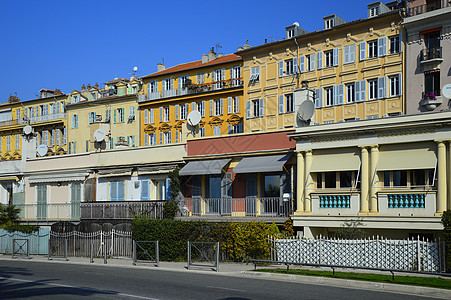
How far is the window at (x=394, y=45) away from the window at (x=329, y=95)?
233 inches

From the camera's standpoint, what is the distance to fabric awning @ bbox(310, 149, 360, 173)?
80.2 feet

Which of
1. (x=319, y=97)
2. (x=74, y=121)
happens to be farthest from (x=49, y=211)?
(x=74, y=121)

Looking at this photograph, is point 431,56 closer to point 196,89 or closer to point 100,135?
point 100,135

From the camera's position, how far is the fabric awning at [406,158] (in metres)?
22.3

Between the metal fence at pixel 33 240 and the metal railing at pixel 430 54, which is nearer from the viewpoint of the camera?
the metal fence at pixel 33 240

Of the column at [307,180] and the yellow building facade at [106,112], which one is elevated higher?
the yellow building facade at [106,112]

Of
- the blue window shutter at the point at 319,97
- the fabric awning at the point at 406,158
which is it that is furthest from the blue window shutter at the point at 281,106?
the fabric awning at the point at 406,158

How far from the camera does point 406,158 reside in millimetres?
22906

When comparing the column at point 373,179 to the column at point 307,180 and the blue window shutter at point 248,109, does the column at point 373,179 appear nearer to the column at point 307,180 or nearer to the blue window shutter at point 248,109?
the column at point 307,180

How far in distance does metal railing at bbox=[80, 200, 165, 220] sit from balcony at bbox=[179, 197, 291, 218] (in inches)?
63.5

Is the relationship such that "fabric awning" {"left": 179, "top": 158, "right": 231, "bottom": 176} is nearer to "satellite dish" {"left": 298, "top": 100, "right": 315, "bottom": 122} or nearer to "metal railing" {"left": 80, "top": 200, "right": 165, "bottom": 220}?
"metal railing" {"left": 80, "top": 200, "right": 165, "bottom": 220}

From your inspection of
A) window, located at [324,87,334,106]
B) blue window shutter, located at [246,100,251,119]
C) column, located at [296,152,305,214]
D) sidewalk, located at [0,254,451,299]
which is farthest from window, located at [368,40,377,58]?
sidewalk, located at [0,254,451,299]

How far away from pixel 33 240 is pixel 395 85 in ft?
89.5

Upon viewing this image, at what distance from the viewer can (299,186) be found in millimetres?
26016
